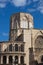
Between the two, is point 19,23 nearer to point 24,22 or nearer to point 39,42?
point 24,22

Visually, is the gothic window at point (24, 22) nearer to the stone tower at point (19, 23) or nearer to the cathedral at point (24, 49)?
the stone tower at point (19, 23)

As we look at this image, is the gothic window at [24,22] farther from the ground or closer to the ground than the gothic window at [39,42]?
farther from the ground

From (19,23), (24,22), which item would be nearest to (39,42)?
(24,22)

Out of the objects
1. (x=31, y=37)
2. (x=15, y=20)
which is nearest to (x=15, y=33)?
(x=15, y=20)

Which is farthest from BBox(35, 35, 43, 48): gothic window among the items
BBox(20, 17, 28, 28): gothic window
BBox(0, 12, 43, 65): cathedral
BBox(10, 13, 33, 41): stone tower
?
BBox(20, 17, 28, 28): gothic window

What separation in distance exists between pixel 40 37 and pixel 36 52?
16.0 ft

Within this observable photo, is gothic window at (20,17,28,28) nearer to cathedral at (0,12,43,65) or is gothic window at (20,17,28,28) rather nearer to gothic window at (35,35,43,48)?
cathedral at (0,12,43,65)

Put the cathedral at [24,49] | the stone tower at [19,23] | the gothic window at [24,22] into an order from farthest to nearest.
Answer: the gothic window at [24,22], the stone tower at [19,23], the cathedral at [24,49]

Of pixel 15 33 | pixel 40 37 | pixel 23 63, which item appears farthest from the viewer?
pixel 15 33

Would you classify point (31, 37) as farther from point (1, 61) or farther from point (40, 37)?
point (1, 61)

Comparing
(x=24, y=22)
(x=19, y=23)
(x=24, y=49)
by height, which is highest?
(x=24, y=22)

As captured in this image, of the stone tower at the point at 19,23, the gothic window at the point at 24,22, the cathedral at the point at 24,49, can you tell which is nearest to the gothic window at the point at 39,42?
the cathedral at the point at 24,49

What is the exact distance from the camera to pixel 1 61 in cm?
6769

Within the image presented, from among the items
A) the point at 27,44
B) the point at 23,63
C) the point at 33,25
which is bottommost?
the point at 23,63
